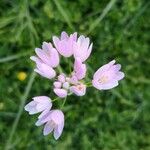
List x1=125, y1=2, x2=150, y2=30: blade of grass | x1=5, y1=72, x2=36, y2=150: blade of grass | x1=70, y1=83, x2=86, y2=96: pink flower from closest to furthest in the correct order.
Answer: x1=70, y1=83, x2=86, y2=96: pink flower, x1=5, y1=72, x2=36, y2=150: blade of grass, x1=125, y1=2, x2=150, y2=30: blade of grass

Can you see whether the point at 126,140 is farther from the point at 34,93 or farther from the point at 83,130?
the point at 34,93

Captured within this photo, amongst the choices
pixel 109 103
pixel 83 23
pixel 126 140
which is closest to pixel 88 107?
pixel 109 103

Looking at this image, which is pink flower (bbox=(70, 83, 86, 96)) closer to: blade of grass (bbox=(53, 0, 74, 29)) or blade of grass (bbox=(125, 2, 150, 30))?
blade of grass (bbox=(53, 0, 74, 29))

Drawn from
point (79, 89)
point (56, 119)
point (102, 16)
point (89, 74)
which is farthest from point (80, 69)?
point (102, 16)

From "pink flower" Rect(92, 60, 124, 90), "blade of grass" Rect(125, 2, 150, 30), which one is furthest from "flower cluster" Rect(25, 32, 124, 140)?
"blade of grass" Rect(125, 2, 150, 30)

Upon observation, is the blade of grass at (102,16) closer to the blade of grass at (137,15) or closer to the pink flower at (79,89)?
the blade of grass at (137,15)

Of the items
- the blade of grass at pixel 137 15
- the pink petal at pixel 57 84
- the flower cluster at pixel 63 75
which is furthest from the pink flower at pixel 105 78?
the blade of grass at pixel 137 15
